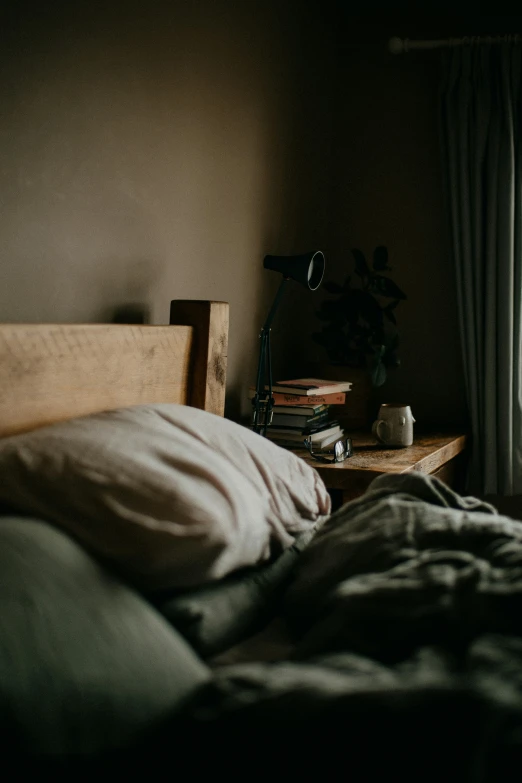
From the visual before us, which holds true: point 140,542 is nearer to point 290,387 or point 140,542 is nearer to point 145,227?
point 145,227

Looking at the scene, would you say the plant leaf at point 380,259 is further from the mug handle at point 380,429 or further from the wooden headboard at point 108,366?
the wooden headboard at point 108,366

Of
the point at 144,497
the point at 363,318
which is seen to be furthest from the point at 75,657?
the point at 363,318

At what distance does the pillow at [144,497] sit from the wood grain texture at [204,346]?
1.84 ft

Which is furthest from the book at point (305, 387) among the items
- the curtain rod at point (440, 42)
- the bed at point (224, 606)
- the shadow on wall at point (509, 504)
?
the curtain rod at point (440, 42)

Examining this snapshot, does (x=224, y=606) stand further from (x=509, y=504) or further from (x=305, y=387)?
(x=509, y=504)

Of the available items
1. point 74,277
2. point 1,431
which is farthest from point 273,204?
point 1,431

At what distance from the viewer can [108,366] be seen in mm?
1446

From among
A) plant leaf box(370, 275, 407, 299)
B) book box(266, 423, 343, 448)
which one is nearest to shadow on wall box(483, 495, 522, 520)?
plant leaf box(370, 275, 407, 299)

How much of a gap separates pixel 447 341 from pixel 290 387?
0.93 meters

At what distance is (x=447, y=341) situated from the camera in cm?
Answer: 287

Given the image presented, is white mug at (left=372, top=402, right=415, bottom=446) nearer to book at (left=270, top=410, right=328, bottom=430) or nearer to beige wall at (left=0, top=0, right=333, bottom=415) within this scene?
book at (left=270, top=410, right=328, bottom=430)

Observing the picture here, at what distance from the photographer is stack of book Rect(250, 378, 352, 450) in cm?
212

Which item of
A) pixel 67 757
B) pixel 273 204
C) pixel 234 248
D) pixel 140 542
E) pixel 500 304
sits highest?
pixel 273 204

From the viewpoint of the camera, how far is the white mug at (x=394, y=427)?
225 centimetres
